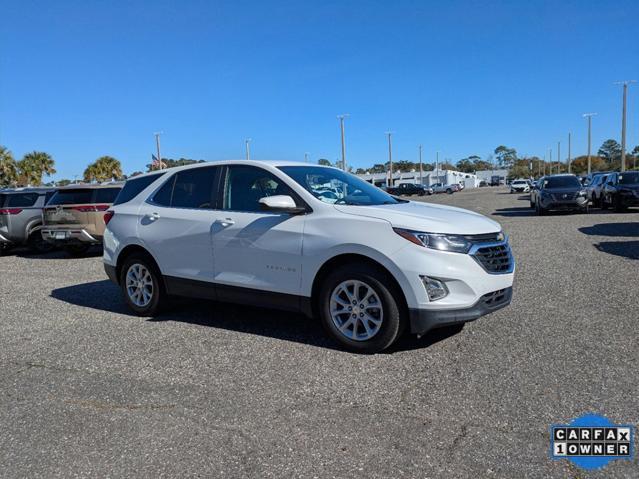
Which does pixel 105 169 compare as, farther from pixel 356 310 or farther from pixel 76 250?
pixel 356 310

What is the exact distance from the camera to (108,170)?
7569cm

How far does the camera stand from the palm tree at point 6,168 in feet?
190

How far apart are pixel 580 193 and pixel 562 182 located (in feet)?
3.89

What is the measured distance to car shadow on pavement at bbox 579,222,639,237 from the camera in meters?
12.5

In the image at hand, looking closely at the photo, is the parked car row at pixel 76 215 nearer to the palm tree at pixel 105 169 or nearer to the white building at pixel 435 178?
the palm tree at pixel 105 169

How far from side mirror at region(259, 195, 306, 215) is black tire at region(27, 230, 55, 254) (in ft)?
32.2

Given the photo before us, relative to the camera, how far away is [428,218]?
4.52 metres

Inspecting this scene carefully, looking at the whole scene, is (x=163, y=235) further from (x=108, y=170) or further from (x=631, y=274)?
(x=108, y=170)

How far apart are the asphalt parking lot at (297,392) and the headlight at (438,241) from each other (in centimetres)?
98

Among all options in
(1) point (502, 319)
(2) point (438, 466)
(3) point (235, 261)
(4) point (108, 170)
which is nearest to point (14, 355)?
(3) point (235, 261)

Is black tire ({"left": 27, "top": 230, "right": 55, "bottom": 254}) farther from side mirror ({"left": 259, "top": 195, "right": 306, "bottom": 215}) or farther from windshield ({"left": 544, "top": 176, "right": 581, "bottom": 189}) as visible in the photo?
windshield ({"left": 544, "top": 176, "right": 581, "bottom": 189})

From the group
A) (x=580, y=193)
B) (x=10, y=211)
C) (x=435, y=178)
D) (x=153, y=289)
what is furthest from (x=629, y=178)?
(x=435, y=178)

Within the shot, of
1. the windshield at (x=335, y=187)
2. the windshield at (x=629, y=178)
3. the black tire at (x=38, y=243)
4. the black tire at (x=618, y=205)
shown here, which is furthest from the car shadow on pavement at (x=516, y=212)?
the windshield at (x=335, y=187)

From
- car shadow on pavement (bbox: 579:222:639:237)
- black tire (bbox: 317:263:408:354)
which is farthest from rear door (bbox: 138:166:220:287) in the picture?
car shadow on pavement (bbox: 579:222:639:237)
